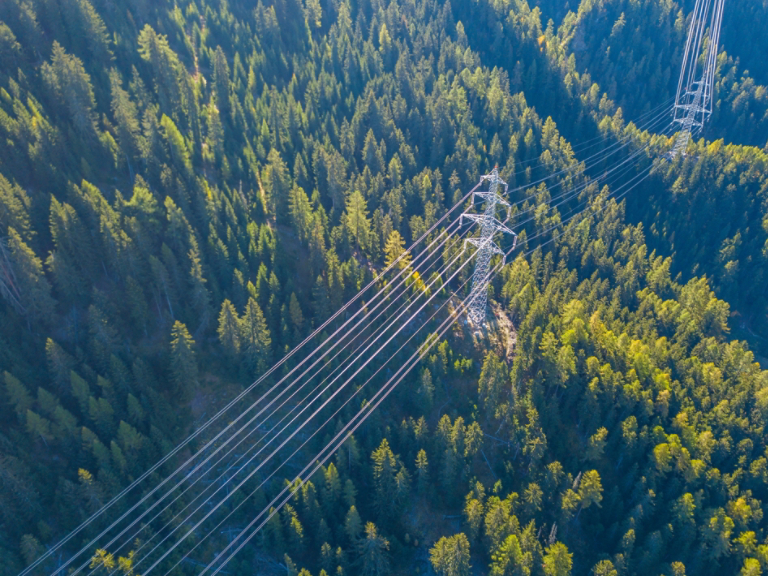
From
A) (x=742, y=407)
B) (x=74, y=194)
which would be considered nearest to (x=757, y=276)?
(x=742, y=407)

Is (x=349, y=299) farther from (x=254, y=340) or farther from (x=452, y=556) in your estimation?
(x=452, y=556)

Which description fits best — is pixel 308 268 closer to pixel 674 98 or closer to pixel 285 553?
pixel 285 553

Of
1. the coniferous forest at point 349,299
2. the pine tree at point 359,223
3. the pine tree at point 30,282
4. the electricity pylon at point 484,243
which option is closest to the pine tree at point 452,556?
the coniferous forest at point 349,299

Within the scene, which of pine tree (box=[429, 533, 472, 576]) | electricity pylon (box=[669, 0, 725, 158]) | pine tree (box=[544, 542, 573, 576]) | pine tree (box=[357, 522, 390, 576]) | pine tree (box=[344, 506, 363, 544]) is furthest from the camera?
electricity pylon (box=[669, 0, 725, 158])

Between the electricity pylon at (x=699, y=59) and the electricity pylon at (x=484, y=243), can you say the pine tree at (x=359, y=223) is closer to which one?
the electricity pylon at (x=484, y=243)

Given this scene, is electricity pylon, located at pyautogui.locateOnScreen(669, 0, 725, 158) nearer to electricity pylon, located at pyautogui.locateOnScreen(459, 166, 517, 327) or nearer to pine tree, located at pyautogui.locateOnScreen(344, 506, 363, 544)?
electricity pylon, located at pyautogui.locateOnScreen(459, 166, 517, 327)

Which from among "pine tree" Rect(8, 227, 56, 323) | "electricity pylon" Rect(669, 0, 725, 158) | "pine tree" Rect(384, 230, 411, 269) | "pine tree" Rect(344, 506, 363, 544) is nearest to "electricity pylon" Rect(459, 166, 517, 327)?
"pine tree" Rect(384, 230, 411, 269)
